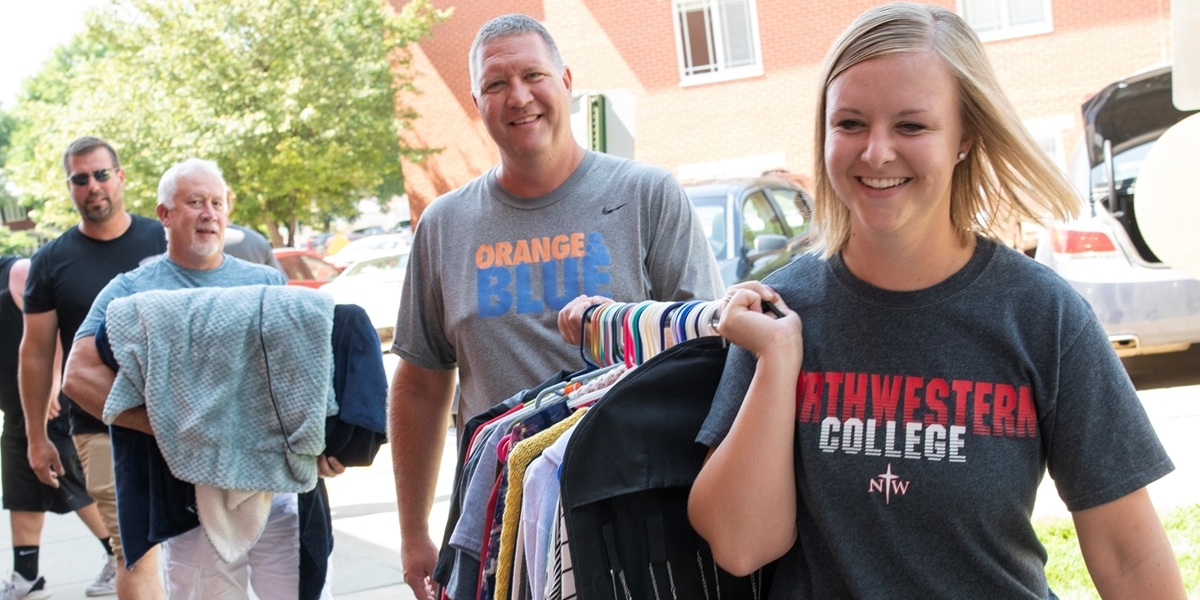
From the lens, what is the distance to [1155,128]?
770 centimetres

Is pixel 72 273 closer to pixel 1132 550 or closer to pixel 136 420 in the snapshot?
pixel 136 420

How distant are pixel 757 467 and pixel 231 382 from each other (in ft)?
8.82

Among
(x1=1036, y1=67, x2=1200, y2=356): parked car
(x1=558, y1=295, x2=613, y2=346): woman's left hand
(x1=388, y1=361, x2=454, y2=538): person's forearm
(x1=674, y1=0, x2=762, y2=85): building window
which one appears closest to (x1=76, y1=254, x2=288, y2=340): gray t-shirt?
(x1=388, y1=361, x2=454, y2=538): person's forearm

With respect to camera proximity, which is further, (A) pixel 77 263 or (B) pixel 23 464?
(B) pixel 23 464

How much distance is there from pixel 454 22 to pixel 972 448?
83.2 feet

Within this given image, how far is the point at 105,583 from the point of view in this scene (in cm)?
649

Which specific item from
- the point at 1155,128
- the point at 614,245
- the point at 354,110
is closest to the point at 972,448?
the point at 614,245

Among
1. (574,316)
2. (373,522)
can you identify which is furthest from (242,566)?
(373,522)

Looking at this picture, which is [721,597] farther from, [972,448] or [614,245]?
[614,245]

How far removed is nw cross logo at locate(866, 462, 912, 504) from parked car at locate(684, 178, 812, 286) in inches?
255

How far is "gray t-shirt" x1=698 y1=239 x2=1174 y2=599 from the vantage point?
177 cm

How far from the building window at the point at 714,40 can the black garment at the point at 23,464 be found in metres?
19.1

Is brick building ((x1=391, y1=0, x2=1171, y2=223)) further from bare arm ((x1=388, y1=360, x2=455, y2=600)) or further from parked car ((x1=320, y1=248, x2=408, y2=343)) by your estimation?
bare arm ((x1=388, y1=360, x2=455, y2=600))

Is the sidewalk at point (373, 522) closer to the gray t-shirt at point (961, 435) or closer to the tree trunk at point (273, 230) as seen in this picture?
the gray t-shirt at point (961, 435)
